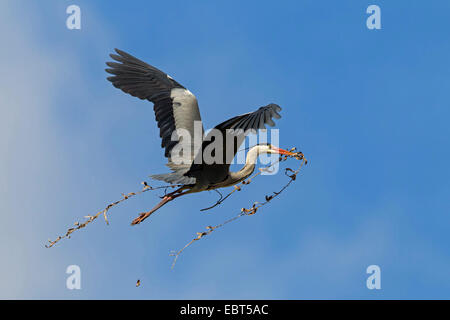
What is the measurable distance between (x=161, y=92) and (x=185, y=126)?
Answer: 2.77 feet

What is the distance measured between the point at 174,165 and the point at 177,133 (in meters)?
0.58

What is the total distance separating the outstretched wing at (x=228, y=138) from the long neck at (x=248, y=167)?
126mm

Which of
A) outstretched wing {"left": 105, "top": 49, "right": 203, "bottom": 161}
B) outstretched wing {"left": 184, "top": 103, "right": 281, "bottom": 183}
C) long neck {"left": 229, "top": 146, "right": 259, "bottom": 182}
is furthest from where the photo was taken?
outstretched wing {"left": 105, "top": 49, "right": 203, "bottom": 161}

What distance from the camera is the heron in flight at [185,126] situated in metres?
6.06

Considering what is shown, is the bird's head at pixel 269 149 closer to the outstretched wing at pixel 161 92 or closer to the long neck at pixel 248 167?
the long neck at pixel 248 167

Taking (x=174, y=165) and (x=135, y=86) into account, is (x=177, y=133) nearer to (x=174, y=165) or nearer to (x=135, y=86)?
(x=174, y=165)

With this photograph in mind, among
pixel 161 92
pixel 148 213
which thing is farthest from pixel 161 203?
pixel 161 92

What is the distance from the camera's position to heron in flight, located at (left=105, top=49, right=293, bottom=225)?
239 inches

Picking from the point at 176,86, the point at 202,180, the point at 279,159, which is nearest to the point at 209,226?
the point at 202,180

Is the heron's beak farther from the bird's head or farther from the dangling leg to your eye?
the dangling leg

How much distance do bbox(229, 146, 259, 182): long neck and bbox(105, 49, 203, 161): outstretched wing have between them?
0.72 m

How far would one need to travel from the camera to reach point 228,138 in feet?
20.3

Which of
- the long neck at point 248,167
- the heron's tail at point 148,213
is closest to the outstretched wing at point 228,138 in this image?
the long neck at point 248,167

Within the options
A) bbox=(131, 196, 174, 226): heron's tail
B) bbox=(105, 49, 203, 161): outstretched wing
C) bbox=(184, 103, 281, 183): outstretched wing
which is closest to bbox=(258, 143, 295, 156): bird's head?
bbox=(184, 103, 281, 183): outstretched wing
